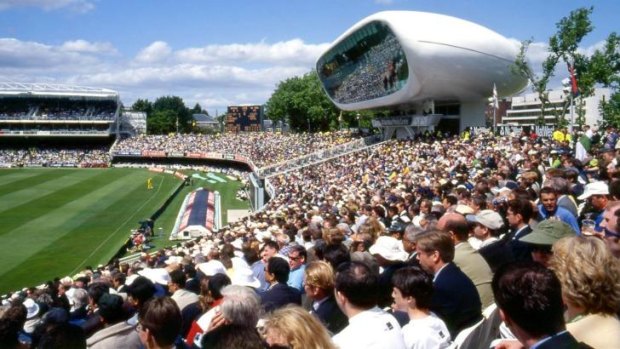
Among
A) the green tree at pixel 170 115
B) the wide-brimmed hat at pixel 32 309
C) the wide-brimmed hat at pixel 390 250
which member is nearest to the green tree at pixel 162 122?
the green tree at pixel 170 115

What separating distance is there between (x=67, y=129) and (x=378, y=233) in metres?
96.7

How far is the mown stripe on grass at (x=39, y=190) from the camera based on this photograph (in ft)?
153

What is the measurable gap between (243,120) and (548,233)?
113103 millimetres

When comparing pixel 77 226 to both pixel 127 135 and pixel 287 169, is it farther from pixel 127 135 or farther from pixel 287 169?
pixel 127 135

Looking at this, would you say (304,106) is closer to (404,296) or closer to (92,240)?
(92,240)

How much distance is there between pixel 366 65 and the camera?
186 feet

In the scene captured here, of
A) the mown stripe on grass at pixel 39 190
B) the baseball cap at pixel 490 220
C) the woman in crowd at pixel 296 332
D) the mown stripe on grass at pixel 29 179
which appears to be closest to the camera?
the woman in crowd at pixel 296 332

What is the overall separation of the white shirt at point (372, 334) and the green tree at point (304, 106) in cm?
10201

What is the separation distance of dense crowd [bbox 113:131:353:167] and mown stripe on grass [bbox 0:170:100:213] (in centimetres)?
1893

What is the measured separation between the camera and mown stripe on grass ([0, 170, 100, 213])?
46656 mm

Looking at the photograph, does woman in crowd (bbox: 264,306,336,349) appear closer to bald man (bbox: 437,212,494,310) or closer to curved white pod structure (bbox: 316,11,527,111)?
bald man (bbox: 437,212,494,310)

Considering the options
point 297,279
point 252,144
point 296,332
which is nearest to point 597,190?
point 297,279

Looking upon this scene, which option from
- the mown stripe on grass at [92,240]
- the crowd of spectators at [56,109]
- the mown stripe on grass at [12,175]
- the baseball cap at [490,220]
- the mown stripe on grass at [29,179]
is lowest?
the mown stripe on grass at [92,240]

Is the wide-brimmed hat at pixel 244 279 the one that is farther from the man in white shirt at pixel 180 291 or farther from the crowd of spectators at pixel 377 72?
the crowd of spectators at pixel 377 72
